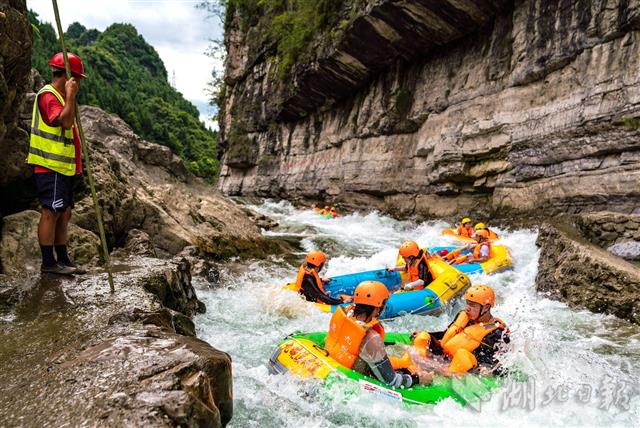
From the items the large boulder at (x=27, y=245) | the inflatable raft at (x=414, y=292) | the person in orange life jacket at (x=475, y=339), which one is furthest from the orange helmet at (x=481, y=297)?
the large boulder at (x=27, y=245)

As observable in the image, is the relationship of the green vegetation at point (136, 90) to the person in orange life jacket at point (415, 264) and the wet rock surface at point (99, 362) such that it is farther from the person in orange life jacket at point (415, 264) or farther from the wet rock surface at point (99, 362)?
the wet rock surface at point (99, 362)

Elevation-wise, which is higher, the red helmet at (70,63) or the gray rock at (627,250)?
the red helmet at (70,63)

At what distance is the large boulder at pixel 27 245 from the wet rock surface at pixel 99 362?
2.13ft

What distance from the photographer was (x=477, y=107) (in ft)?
44.2

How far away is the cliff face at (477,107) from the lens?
9516mm

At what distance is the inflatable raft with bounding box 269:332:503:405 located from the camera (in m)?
3.58

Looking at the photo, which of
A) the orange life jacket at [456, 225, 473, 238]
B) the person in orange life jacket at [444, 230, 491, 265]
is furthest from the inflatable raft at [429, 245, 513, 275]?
the orange life jacket at [456, 225, 473, 238]

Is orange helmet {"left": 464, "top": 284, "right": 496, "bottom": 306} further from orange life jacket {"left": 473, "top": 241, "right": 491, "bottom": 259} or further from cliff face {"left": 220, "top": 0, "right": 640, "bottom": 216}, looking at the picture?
cliff face {"left": 220, "top": 0, "right": 640, "bottom": 216}

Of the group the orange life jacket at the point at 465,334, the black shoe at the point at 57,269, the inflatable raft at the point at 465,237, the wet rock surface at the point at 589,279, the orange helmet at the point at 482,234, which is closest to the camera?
the black shoe at the point at 57,269

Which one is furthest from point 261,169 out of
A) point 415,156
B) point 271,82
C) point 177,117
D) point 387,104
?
point 177,117

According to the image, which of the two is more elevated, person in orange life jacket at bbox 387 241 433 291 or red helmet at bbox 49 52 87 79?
red helmet at bbox 49 52 87 79

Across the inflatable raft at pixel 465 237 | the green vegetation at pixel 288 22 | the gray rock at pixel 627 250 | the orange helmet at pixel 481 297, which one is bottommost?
the orange helmet at pixel 481 297

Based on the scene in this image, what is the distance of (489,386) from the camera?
149 inches

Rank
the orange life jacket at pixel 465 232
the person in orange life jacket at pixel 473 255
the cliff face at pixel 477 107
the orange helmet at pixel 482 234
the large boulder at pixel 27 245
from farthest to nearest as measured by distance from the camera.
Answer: the orange life jacket at pixel 465 232, the orange helmet at pixel 482 234, the cliff face at pixel 477 107, the person in orange life jacket at pixel 473 255, the large boulder at pixel 27 245
